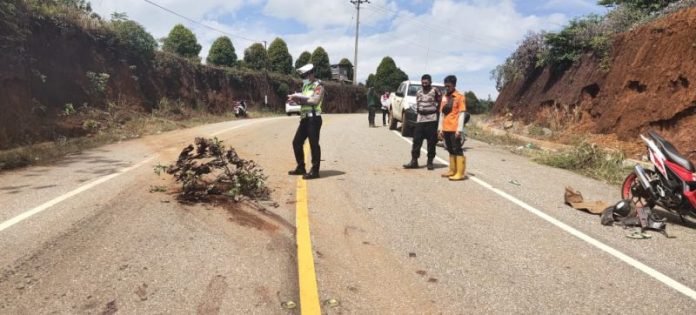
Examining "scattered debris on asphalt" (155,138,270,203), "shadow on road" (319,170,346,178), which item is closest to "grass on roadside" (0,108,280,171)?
"scattered debris on asphalt" (155,138,270,203)

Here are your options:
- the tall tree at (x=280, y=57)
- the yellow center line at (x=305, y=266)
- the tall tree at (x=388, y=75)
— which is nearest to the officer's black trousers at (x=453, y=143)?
the yellow center line at (x=305, y=266)

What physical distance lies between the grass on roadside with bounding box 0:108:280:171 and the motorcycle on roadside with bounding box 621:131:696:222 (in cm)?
977

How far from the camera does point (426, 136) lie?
1043 centimetres

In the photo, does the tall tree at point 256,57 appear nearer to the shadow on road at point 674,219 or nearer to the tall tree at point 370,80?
the tall tree at point 370,80

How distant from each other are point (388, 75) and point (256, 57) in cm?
2357

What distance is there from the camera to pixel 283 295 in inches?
160

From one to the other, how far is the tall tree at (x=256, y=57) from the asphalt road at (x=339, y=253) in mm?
39607

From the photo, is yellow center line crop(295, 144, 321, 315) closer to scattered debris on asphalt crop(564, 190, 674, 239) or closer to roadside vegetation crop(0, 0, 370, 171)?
scattered debris on asphalt crop(564, 190, 674, 239)

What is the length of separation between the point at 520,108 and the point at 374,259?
746 inches

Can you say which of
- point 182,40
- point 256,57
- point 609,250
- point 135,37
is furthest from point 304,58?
point 609,250

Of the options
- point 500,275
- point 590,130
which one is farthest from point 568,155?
point 500,275

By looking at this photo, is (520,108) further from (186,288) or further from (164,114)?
(186,288)

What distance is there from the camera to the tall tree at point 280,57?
176ft

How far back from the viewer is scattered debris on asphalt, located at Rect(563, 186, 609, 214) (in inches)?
279
